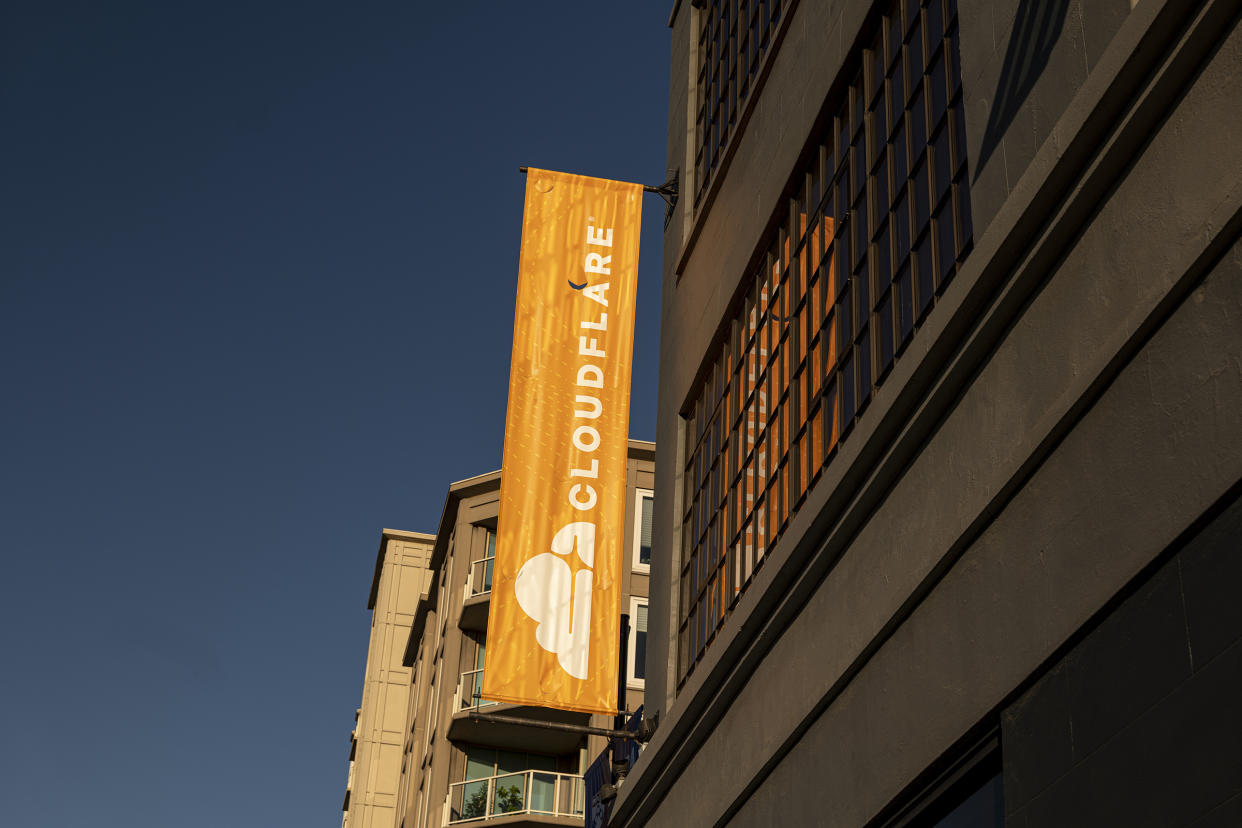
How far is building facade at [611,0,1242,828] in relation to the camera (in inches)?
257

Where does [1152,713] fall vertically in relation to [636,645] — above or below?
below

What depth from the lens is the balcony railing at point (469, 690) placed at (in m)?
40.7

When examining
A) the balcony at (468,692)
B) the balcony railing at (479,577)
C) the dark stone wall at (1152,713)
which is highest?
the balcony railing at (479,577)

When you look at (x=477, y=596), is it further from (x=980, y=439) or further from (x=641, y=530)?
(x=980, y=439)

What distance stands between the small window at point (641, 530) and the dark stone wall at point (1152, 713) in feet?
108

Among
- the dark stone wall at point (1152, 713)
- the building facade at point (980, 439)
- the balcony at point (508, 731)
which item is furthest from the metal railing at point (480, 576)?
the dark stone wall at point (1152, 713)

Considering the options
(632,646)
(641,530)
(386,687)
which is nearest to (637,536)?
(641,530)

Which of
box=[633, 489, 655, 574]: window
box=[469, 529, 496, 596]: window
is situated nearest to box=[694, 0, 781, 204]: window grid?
box=[633, 489, 655, 574]: window

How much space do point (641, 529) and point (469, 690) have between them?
21.9 ft

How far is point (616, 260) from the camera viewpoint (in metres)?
18.3

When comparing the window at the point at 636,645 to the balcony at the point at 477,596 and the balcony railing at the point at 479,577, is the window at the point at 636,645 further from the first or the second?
the balcony railing at the point at 479,577

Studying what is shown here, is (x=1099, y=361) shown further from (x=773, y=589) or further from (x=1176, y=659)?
(x=773, y=589)

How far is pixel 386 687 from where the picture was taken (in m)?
60.5

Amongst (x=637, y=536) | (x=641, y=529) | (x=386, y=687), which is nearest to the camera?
(x=637, y=536)
